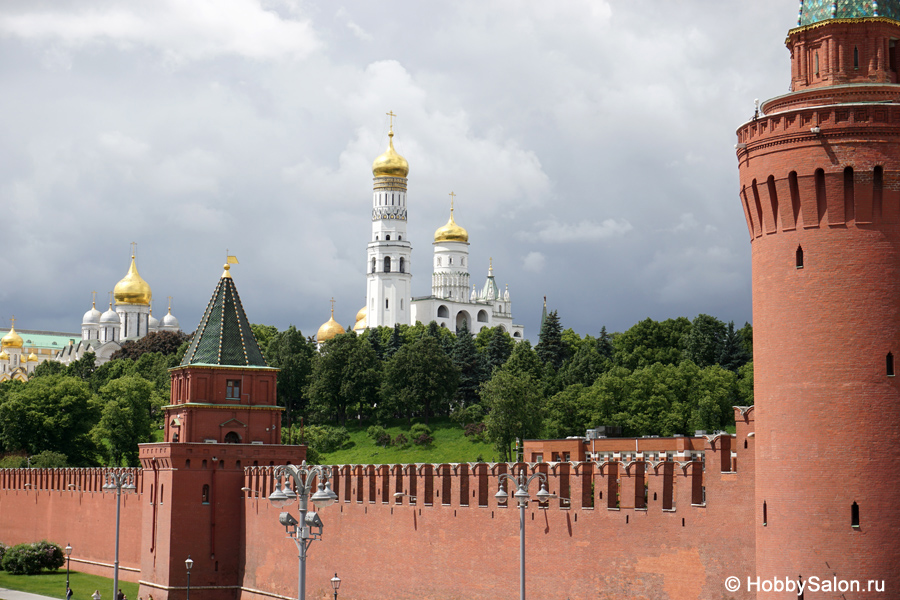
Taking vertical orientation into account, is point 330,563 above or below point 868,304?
below

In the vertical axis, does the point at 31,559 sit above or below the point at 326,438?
below

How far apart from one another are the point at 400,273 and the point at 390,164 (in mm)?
14161

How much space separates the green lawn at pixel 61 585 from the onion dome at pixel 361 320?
106505 mm

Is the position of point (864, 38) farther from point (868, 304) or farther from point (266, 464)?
point (266, 464)

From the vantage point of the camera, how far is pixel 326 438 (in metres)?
100

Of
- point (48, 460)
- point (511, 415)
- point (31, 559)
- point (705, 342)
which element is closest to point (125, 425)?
point (48, 460)

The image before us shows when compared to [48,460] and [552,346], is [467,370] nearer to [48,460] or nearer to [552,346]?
[552,346]

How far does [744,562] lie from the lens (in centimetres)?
3269

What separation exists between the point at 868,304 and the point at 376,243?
139385 mm

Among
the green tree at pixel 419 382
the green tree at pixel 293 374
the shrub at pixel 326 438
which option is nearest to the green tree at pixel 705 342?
the green tree at pixel 419 382

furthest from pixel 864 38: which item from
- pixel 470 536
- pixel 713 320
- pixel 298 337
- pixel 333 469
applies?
pixel 298 337

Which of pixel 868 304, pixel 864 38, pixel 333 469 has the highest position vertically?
pixel 864 38

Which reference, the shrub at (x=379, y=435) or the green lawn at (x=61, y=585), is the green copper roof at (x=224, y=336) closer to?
the green lawn at (x=61, y=585)

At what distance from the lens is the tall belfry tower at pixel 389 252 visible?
164 meters
